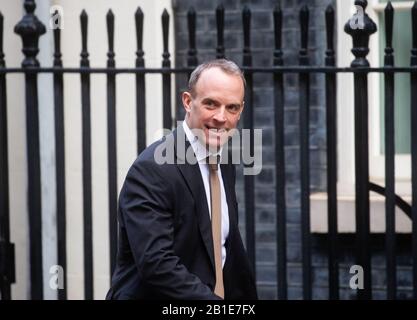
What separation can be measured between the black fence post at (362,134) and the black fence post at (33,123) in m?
1.58

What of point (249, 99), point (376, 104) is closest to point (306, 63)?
point (249, 99)

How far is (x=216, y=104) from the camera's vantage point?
12.4ft

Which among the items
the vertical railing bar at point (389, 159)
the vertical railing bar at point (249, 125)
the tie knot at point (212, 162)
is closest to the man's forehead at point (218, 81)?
the tie knot at point (212, 162)

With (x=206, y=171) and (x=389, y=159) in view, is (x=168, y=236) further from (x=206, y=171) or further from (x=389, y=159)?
(x=389, y=159)

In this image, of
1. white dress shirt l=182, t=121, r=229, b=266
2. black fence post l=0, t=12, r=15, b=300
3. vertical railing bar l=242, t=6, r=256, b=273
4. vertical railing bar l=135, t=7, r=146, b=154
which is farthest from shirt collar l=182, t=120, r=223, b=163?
black fence post l=0, t=12, r=15, b=300

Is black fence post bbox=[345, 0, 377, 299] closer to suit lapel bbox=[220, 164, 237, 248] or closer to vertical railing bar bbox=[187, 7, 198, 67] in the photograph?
vertical railing bar bbox=[187, 7, 198, 67]

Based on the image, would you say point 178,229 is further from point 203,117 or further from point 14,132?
point 14,132

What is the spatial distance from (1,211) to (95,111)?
132cm

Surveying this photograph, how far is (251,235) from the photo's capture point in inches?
216

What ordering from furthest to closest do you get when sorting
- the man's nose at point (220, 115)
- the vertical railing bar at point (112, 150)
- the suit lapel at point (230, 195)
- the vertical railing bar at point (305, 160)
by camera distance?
1. the vertical railing bar at point (112, 150)
2. the vertical railing bar at point (305, 160)
3. the suit lapel at point (230, 195)
4. the man's nose at point (220, 115)

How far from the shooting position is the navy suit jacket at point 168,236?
3605mm

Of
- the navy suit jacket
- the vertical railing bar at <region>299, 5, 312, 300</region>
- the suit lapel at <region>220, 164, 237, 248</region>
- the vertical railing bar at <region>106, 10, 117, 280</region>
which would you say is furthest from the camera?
the vertical railing bar at <region>106, 10, 117, 280</region>

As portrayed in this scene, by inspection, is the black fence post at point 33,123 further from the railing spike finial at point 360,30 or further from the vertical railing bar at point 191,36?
the railing spike finial at point 360,30

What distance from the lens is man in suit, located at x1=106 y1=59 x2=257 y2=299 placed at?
362 centimetres
